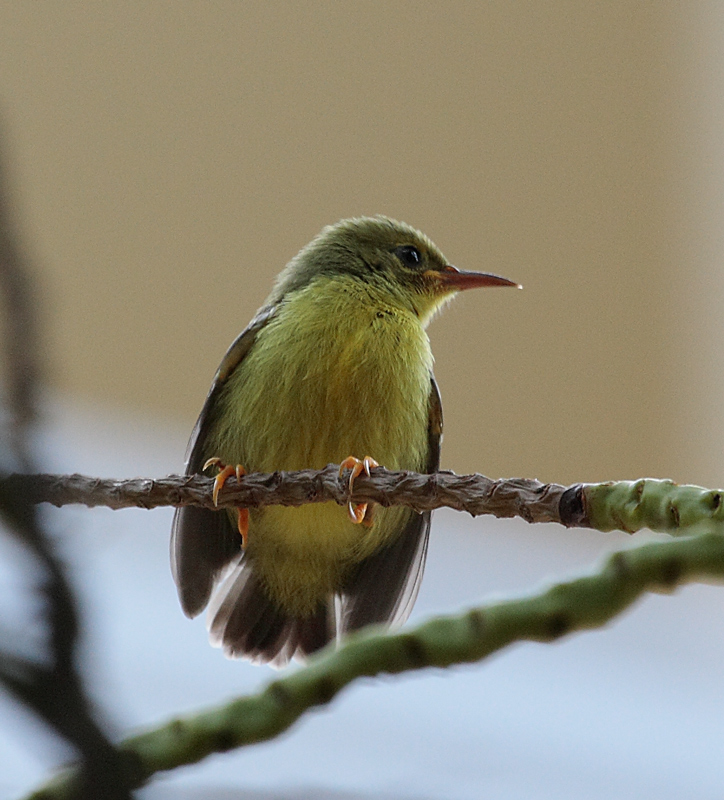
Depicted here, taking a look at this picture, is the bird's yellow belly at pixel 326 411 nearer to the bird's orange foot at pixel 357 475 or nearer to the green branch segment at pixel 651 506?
the bird's orange foot at pixel 357 475

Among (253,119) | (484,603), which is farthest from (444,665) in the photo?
(253,119)

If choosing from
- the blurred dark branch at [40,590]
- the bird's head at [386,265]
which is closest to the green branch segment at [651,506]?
the blurred dark branch at [40,590]

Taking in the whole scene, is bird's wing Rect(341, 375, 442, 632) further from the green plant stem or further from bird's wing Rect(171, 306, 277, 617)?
the green plant stem

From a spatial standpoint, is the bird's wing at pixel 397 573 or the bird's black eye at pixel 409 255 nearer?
the bird's wing at pixel 397 573

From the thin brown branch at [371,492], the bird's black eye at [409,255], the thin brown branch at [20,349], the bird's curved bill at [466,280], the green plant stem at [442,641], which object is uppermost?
the bird's black eye at [409,255]

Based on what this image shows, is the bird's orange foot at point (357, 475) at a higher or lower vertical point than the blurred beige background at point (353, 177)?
lower

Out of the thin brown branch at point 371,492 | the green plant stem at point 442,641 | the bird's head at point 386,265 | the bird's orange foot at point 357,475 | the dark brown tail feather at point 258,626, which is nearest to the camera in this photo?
the green plant stem at point 442,641

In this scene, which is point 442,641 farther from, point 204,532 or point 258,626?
point 258,626

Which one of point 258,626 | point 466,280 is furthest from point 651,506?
point 466,280
